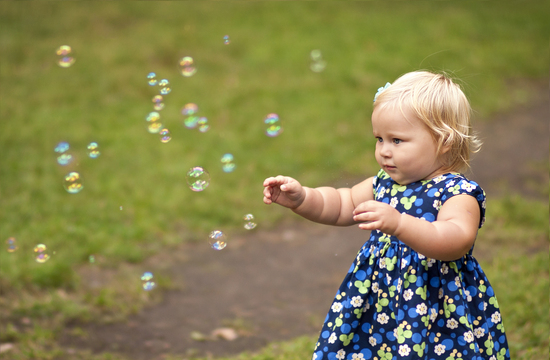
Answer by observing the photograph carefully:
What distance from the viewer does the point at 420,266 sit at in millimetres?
1953

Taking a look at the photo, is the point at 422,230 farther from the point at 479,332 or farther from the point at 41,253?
the point at 41,253

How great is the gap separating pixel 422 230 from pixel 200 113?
5545mm

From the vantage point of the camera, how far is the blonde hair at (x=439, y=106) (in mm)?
1927

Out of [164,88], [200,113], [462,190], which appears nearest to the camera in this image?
[462,190]

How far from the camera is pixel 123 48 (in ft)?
26.5

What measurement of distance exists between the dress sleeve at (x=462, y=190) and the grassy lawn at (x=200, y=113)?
1.46m

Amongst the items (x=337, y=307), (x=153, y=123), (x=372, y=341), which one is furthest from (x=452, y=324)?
(x=153, y=123)

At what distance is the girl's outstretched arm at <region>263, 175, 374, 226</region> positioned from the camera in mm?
2121

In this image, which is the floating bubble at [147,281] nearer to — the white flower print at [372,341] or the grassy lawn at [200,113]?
the grassy lawn at [200,113]

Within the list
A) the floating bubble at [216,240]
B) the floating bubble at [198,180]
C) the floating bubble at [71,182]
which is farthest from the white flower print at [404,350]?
the floating bubble at [71,182]

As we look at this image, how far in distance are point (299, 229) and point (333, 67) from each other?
3.89 meters

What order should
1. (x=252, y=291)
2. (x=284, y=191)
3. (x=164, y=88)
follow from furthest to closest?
(x=252, y=291)
(x=164, y=88)
(x=284, y=191)

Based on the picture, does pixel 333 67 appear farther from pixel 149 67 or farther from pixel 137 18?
pixel 137 18

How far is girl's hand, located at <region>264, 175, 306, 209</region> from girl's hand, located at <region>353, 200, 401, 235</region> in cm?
40
